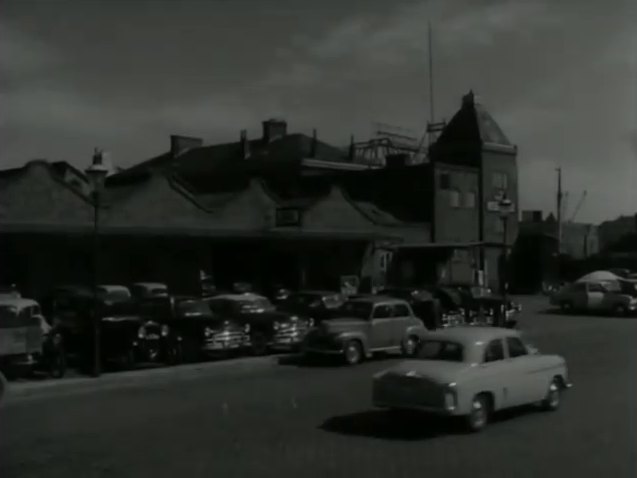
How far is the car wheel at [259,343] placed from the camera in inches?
812

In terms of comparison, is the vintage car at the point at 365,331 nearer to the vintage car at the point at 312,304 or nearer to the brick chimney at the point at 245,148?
the vintage car at the point at 312,304

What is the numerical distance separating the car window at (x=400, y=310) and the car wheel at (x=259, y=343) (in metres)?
3.05

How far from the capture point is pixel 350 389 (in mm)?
15094

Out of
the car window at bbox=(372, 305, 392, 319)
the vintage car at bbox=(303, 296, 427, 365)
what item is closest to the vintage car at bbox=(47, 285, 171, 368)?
the vintage car at bbox=(303, 296, 427, 365)

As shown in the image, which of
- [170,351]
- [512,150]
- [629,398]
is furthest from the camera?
[512,150]

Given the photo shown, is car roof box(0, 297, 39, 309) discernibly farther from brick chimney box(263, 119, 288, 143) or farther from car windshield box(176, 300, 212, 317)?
brick chimney box(263, 119, 288, 143)

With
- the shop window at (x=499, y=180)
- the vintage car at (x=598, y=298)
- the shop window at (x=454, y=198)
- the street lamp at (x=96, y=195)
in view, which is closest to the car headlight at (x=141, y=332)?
the street lamp at (x=96, y=195)

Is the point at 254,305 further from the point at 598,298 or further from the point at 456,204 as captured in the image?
the point at 456,204

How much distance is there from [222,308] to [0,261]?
8.15 m

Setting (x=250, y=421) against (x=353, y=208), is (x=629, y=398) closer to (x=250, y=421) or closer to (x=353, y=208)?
(x=250, y=421)

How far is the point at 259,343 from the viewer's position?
68.0 ft

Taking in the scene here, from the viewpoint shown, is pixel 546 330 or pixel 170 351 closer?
pixel 170 351

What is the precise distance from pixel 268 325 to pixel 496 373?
10163 mm

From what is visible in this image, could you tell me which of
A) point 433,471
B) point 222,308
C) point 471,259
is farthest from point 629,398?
point 471,259
